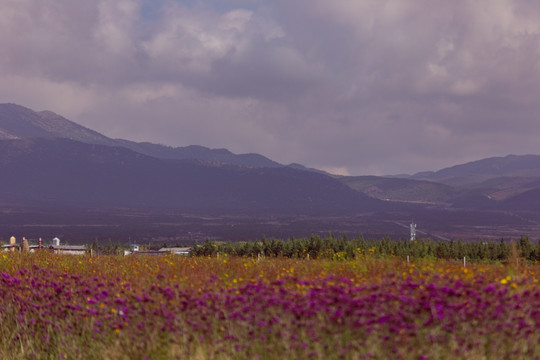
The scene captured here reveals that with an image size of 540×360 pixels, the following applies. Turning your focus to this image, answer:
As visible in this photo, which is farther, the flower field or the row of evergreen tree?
the row of evergreen tree

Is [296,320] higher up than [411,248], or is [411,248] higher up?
[296,320]

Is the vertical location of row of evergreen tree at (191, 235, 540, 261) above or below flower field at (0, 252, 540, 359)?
below

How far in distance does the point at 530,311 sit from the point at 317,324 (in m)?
Result: 2.60

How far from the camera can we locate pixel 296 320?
667 centimetres

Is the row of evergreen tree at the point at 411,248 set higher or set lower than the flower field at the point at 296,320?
lower

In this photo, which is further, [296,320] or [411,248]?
[411,248]

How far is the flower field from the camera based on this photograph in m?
6.13

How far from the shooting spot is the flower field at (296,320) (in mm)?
6133

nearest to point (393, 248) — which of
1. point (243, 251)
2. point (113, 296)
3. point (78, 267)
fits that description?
point (243, 251)

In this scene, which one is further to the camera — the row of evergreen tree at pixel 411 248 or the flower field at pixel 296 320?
the row of evergreen tree at pixel 411 248

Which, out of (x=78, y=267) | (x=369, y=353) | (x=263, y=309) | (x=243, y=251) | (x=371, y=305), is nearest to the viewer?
(x=369, y=353)

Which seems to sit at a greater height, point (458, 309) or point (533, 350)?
point (458, 309)

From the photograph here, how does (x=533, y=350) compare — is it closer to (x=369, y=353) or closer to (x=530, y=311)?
(x=530, y=311)

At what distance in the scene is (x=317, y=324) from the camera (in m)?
6.55
